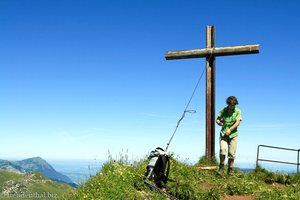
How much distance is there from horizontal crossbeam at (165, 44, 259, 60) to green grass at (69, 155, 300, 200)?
4814mm

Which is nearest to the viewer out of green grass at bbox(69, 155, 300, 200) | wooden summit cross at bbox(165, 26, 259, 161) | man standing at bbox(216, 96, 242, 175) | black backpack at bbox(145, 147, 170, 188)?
green grass at bbox(69, 155, 300, 200)

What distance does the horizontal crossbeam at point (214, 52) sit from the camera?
15254mm

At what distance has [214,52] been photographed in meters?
16.1

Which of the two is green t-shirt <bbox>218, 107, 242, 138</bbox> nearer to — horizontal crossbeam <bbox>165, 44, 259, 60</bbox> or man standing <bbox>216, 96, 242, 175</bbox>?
man standing <bbox>216, 96, 242, 175</bbox>

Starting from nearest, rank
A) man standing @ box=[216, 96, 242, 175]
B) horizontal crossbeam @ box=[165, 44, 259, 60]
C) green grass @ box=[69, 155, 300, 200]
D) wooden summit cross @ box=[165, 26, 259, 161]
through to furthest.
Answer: green grass @ box=[69, 155, 300, 200], man standing @ box=[216, 96, 242, 175], horizontal crossbeam @ box=[165, 44, 259, 60], wooden summit cross @ box=[165, 26, 259, 161]

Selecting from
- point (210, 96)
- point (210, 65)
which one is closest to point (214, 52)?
point (210, 65)

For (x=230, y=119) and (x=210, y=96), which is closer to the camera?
(x=230, y=119)

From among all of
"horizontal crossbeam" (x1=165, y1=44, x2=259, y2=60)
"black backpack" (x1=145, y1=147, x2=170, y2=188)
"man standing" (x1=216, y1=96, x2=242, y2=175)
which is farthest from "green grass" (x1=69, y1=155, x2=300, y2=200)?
"horizontal crossbeam" (x1=165, y1=44, x2=259, y2=60)

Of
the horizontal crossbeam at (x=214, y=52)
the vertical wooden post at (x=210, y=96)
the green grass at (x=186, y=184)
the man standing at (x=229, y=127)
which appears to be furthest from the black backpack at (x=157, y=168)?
the horizontal crossbeam at (x=214, y=52)

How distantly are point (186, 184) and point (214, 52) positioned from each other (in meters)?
7.31

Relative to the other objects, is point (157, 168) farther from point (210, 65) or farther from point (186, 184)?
point (210, 65)

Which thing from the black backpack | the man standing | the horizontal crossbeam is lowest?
the black backpack

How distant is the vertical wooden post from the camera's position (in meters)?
15.9

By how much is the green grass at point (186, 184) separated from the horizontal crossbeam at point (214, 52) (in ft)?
15.8
